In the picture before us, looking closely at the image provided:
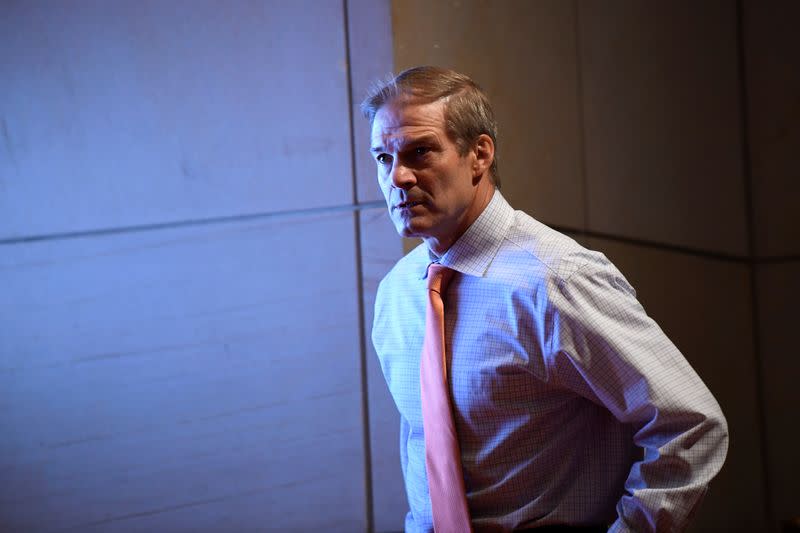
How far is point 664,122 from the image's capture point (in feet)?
9.18

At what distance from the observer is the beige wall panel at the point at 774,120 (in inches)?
112

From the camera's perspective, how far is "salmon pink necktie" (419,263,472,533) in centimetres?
164

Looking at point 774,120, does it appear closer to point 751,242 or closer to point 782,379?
point 751,242

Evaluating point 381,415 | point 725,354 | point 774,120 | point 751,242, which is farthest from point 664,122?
point 381,415

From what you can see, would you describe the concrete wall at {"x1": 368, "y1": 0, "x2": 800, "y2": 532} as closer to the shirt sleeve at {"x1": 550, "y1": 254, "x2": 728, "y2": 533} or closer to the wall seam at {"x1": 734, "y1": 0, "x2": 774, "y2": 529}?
the wall seam at {"x1": 734, "y1": 0, "x2": 774, "y2": 529}

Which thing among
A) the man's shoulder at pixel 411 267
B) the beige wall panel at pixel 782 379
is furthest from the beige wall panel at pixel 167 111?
the beige wall panel at pixel 782 379

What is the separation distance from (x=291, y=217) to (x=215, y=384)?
0.51 m

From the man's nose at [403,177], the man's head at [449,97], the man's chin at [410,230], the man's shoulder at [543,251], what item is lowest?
the man's shoulder at [543,251]

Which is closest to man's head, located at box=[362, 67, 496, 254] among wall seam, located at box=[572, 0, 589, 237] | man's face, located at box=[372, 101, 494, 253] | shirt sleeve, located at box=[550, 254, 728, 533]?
man's face, located at box=[372, 101, 494, 253]

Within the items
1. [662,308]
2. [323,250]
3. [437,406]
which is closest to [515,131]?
[323,250]

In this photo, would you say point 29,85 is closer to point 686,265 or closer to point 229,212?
point 229,212

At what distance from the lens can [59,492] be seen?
2.37m

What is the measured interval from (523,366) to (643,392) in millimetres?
225

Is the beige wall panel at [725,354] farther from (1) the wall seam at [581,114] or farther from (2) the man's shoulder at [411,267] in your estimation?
(2) the man's shoulder at [411,267]
